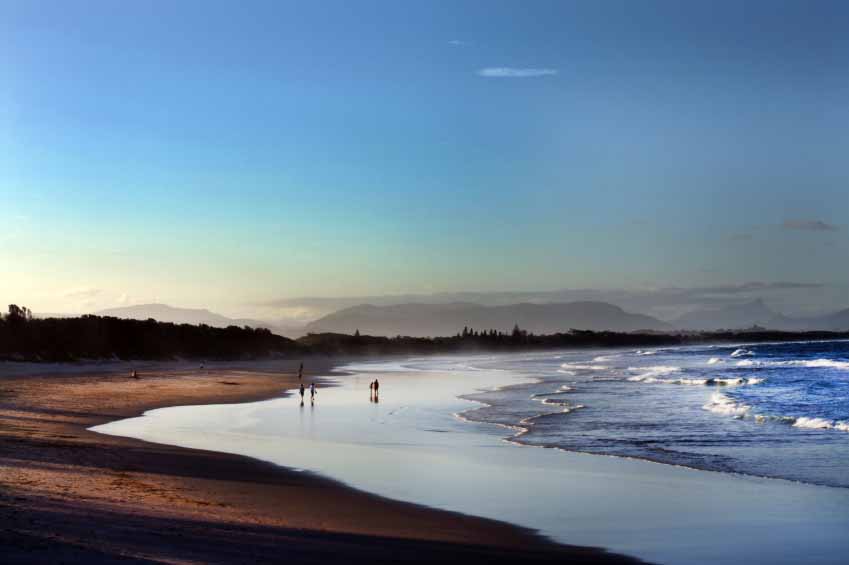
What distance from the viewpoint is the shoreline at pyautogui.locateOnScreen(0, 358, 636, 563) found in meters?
10.8

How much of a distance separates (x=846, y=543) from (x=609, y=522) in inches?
144

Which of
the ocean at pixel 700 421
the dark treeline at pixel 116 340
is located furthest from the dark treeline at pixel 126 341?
the ocean at pixel 700 421

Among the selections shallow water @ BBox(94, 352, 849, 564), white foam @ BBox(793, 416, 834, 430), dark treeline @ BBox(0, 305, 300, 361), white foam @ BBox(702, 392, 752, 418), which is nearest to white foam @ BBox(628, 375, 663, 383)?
white foam @ BBox(702, 392, 752, 418)

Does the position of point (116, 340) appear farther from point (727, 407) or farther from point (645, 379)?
point (727, 407)

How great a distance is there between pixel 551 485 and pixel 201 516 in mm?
7700

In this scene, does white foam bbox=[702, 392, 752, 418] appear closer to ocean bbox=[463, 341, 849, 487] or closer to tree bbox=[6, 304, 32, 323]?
ocean bbox=[463, 341, 849, 487]

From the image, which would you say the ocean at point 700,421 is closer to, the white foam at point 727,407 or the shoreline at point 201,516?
the white foam at point 727,407

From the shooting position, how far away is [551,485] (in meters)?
17.7

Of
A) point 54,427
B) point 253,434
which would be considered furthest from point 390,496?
point 54,427

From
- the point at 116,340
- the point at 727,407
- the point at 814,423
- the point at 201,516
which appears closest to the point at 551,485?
the point at 201,516

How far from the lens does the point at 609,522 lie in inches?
563

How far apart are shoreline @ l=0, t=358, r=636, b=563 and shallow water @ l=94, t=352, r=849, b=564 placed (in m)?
1.02

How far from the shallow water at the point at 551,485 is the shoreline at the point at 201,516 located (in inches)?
40.1

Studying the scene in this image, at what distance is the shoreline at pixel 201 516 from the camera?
1080cm
